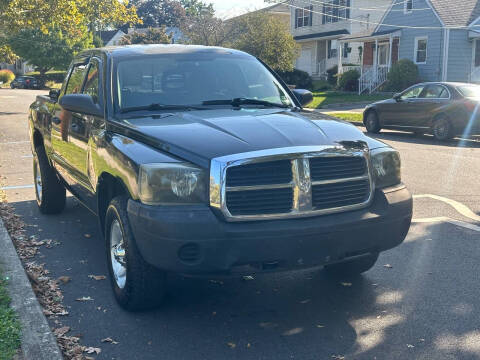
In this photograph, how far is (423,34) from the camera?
1326 inches

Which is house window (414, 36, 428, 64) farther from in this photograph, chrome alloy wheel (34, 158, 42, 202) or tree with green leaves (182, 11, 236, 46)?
chrome alloy wheel (34, 158, 42, 202)

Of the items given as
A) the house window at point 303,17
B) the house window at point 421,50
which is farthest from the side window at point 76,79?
the house window at point 303,17

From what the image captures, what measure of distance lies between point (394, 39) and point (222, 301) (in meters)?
34.9

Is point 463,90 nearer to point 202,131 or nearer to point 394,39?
point 202,131

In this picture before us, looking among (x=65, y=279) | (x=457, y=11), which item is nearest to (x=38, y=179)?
(x=65, y=279)

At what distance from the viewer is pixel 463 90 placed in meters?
15.5

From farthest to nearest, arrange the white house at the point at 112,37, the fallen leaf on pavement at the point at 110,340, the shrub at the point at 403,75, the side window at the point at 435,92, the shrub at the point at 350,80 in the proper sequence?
the white house at the point at 112,37
the shrub at the point at 350,80
the shrub at the point at 403,75
the side window at the point at 435,92
the fallen leaf on pavement at the point at 110,340

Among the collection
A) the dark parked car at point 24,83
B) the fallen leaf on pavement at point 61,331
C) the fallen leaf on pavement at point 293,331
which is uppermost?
the fallen leaf on pavement at point 61,331

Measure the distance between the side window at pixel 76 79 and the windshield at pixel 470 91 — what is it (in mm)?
11329

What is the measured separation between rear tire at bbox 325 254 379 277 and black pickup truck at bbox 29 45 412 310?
0.04 ft

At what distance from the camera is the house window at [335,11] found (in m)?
43.5

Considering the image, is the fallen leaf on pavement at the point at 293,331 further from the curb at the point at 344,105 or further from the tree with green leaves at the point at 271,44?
the tree with green leaves at the point at 271,44

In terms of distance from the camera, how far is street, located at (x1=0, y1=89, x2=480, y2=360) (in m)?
Answer: 3.88

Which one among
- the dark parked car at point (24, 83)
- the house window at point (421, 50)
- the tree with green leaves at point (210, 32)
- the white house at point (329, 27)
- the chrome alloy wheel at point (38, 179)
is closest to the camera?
the chrome alloy wheel at point (38, 179)
